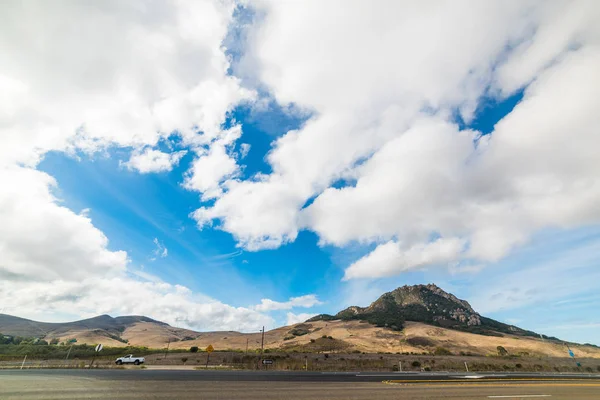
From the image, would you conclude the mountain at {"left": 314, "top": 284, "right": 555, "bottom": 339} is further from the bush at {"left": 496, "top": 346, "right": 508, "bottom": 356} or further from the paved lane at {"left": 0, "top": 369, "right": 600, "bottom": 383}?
the paved lane at {"left": 0, "top": 369, "right": 600, "bottom": 383}

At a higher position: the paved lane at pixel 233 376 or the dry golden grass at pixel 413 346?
the dry golden grass at pixel 413 346

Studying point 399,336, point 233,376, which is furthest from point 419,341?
point 233,376

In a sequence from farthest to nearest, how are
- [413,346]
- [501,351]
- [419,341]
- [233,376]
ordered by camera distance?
[419,341]
[413,346]
[501,351]
[233,376]

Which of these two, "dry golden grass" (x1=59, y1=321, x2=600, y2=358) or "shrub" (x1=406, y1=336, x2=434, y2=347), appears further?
"shrub" (x1=406, y1=336, x2=434, y2=347)

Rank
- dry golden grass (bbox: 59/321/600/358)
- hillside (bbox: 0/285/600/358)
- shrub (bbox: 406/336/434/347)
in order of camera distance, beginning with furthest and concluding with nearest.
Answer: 1. shrub (bbox: 406/336/434/347)
2. hillside (bbox: 0/285/600/358)
3. dry golden grass (bbox: 59/321/600/358)

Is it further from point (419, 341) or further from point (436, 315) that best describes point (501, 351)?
point (436, 315)

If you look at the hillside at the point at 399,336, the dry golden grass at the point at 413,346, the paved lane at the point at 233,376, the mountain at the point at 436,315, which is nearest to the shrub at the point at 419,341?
the hillside at the point at 399,336

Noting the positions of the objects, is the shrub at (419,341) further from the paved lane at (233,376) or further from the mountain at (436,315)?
the paved lane at (233,376)

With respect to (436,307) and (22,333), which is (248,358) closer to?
(436,307)

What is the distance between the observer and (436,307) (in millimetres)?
179500

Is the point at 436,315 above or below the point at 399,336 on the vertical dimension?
Answer: above

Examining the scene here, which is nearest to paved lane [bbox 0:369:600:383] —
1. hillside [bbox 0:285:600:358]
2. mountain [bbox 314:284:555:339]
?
hillside [bbox 0:285:600:358]

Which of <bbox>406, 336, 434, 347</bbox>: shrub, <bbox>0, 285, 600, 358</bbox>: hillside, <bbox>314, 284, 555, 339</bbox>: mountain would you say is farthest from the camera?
<bbox>314, 284, 555, 339</bbox>: mountain

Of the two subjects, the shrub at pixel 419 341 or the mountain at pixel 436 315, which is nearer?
the shrub at pixel 419 341
